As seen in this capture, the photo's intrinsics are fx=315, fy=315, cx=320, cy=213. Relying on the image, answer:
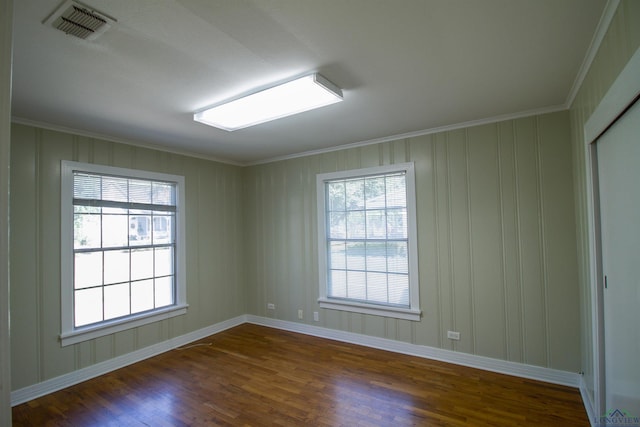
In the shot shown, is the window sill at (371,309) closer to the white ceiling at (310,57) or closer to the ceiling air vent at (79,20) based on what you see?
the white ceiling at (310,57)

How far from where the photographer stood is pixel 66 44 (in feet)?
5.79

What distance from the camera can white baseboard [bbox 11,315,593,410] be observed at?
9.49 ft

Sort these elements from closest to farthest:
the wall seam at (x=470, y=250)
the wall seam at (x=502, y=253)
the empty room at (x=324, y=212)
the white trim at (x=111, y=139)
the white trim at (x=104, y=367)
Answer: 1. the empty room at (x=324, y=212)
2. the white trim at (x=104, y=367)
3. the white trim at (x=111, y=139)
4. the wall seam at (x=502, y=253)
5. the wall seam at (x=470, y=250)

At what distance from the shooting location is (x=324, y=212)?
4.36 metres

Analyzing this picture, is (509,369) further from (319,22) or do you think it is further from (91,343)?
(91,343)

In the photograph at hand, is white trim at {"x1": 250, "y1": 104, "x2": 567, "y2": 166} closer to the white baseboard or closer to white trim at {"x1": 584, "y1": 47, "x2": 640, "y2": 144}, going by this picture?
white trim at {"x1": 584, "y1": 47, "x2": 640, "y2": 144}

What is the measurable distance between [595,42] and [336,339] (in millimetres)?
3839

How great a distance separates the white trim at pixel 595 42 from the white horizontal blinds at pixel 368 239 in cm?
176

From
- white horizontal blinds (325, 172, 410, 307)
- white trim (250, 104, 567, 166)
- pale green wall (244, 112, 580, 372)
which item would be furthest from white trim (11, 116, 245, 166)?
pale green wall (244, 112, 580, 372)

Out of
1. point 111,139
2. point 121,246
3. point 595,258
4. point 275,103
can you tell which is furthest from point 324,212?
point 595,258

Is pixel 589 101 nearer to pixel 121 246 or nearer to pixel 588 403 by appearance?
pixel 588 403

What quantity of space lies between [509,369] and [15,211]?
16.1ft

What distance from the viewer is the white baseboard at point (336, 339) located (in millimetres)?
2893

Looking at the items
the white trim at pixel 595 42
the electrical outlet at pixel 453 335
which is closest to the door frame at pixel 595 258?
the white trim at pixel 595 42
